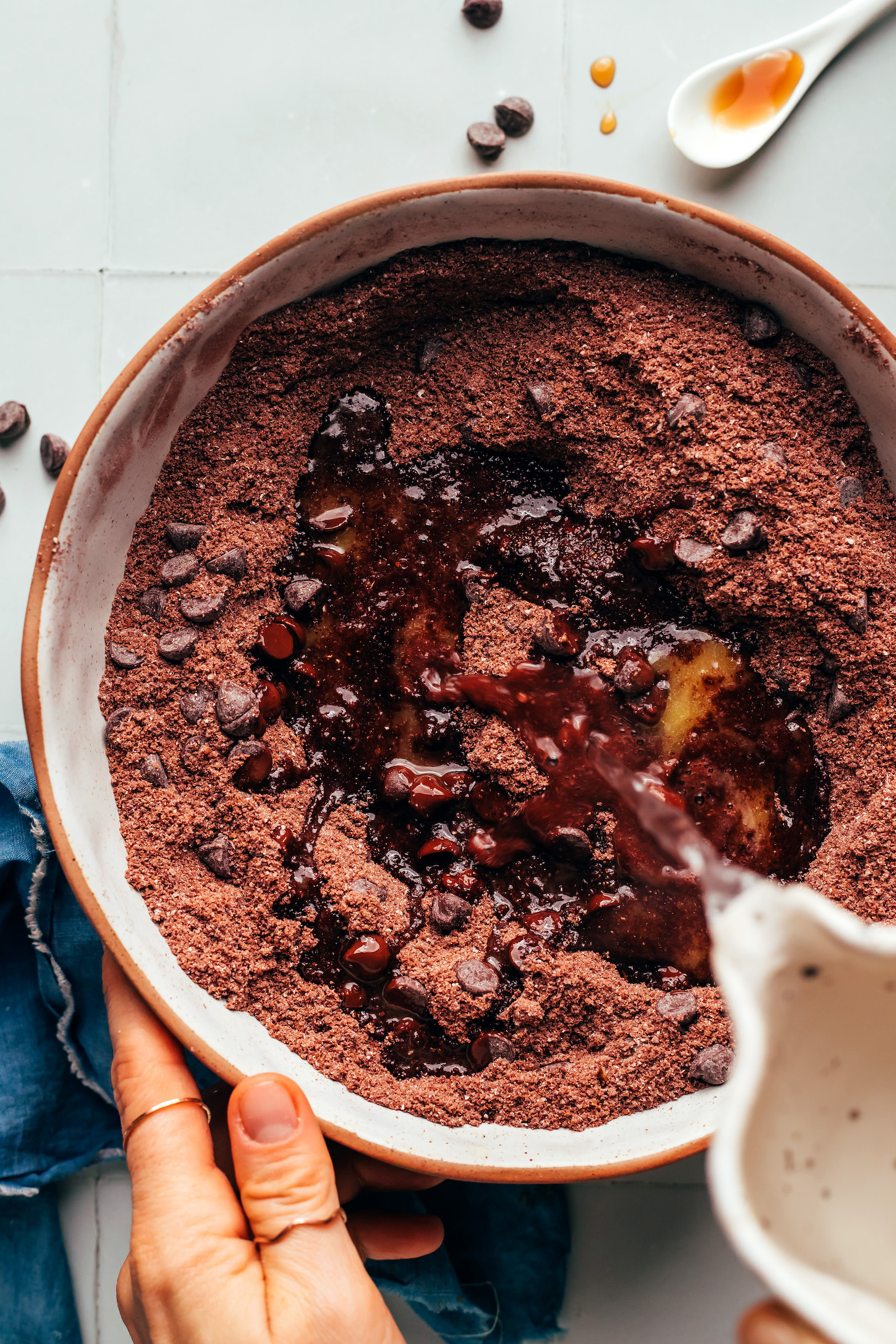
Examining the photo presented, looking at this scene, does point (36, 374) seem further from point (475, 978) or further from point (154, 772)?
point (475, 978)

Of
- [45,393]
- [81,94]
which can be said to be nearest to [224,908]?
[45,393]

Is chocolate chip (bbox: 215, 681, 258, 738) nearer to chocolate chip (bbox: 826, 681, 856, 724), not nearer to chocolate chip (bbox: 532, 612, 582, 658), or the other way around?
chocolate chip (bbox: 532, 612, 582, 658)

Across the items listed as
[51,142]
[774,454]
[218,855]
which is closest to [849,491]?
[774,454]

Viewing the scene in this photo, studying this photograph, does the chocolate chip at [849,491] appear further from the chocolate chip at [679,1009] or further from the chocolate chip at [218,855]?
the chocolate chip at [218,855]

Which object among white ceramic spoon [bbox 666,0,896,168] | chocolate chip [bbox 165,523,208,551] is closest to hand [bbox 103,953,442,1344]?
chocolate chip [bbox 165,523,208,551]

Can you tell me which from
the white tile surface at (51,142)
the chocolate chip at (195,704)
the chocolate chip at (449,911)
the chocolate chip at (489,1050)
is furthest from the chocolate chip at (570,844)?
the white tile surface at (51,142)
